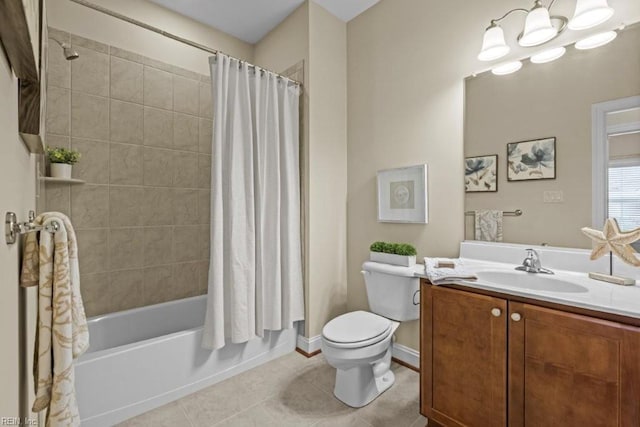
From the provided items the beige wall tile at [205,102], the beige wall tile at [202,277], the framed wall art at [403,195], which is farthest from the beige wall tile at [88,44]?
the framed wall art at [403,195]

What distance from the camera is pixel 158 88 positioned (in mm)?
2414

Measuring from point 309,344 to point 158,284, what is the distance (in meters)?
1.32

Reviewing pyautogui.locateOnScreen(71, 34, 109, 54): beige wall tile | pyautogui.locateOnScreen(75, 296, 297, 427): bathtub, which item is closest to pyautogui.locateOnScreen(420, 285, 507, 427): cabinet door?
pyautogui.locateOnScreen(75, 296, 297, 427): bathtub

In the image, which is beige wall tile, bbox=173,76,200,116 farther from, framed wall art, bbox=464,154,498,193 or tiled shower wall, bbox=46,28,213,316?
framed wall art, bbox=464,154,498,193

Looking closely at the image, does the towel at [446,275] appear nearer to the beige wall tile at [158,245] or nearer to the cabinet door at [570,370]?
the cabinet door at [570,370]

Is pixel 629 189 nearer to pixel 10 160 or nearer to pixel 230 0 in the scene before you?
pixel 10 160

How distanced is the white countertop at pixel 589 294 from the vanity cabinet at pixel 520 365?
0.04 metres

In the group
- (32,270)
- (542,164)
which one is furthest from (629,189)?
(32,270)

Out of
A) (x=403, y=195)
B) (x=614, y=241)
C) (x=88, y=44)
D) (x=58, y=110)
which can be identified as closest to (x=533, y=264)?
(x=614, y=241)

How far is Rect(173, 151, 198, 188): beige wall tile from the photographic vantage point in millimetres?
2525

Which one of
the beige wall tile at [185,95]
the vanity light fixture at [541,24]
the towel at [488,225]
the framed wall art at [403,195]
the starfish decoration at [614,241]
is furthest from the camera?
the beige wall tile at [185,95]

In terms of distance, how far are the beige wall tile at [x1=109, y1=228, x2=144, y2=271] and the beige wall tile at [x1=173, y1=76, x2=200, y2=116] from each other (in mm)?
1081

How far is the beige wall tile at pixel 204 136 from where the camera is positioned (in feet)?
8.69

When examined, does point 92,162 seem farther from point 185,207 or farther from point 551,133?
point 551,133
